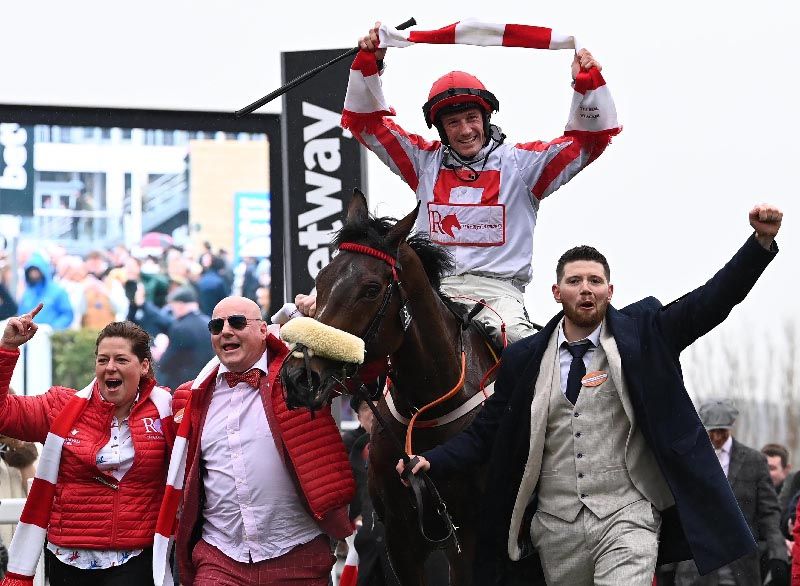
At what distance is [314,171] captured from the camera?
34.4 feet

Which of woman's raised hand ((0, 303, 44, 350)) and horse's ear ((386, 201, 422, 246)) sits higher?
horse's ear ((386, 201, 422, 246))

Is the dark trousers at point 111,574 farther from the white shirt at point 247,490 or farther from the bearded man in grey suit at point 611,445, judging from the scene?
the bearded man in grey suit at point 611,445

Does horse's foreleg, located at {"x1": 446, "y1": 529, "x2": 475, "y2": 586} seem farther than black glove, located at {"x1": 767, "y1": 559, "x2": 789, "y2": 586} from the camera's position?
No

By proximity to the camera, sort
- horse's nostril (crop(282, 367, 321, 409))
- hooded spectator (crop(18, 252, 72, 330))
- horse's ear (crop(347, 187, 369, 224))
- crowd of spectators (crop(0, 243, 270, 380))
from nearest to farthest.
Result: 1. horse's nostril (crop(282, 367, 321, 409))
2. horse's ear (crop(347, 187, 369, 224))
3. crowd of spectators (crop(0, 243, 270, 380))
4. hooded spectator (crop(18, 252, 72, 330))

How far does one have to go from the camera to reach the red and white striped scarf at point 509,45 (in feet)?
22.3

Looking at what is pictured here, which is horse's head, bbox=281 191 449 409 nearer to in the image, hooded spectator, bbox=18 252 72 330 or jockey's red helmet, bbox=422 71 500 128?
jockey's red helmet, bbox=422 71 500 128

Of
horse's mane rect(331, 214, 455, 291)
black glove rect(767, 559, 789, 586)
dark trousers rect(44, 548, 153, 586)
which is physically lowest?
black glove rect(767, 559, 789, 586)

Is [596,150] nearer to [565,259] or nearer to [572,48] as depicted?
[572,48]

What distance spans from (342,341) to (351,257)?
526 mm

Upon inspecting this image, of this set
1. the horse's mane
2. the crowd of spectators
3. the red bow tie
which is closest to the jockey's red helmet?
the horse's mane

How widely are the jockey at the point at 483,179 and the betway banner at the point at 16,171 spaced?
10438mm

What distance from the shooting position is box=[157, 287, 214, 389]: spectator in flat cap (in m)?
17.0

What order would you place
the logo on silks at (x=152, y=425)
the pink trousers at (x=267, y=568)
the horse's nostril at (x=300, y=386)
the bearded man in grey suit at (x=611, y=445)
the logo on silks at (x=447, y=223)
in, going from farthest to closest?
1. the logo on silks at (x=447, y=223)
2. the logo on silks at (x=152, y=425)
3. the pink trousers at (x=267, y=568)
4. the horse's nostril at (x=300, y=386)
5. the bearded man in grey suit at (x=611, y=445)

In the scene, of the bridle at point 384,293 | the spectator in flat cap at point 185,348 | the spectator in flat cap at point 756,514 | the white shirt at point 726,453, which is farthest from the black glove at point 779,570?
the spectator in flat cap at point 185,348
